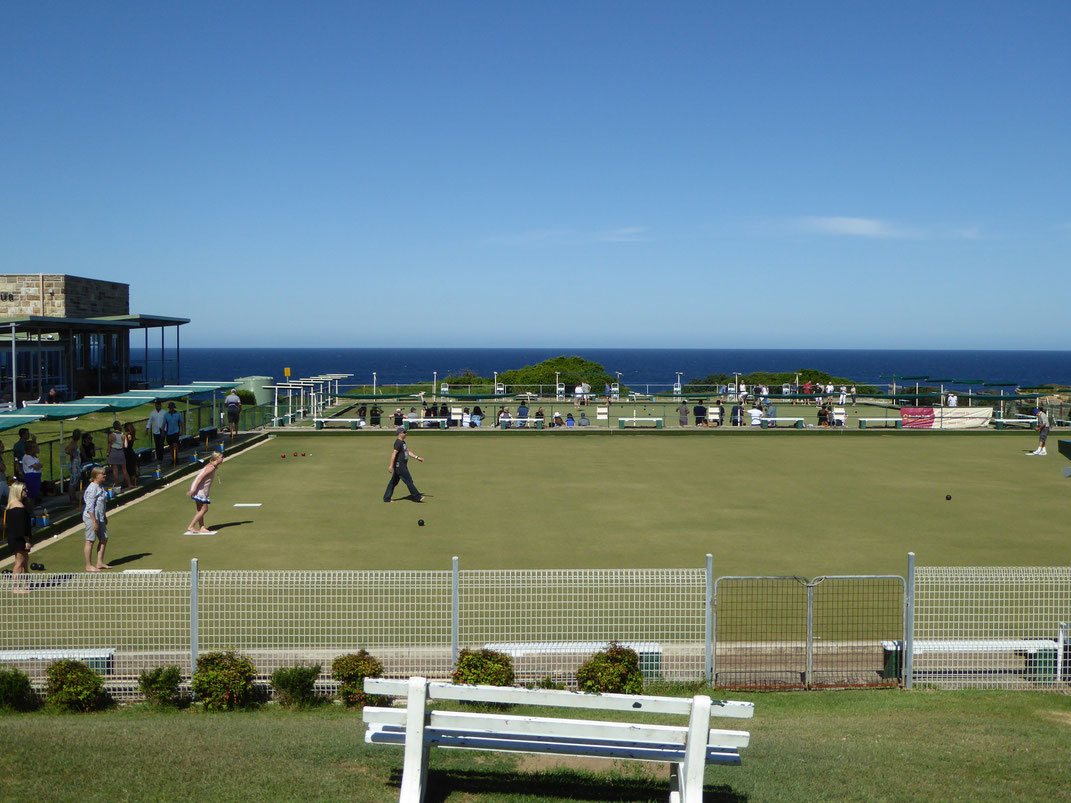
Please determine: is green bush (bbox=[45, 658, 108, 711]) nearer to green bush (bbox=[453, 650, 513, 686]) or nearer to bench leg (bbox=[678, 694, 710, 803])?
green bush (bbox=[453, 650, 513, 686])

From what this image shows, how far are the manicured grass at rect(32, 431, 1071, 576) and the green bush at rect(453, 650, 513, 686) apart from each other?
539 centimetres

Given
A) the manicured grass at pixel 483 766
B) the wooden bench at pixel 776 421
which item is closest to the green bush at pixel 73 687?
the manicured grass at pixel 483 766

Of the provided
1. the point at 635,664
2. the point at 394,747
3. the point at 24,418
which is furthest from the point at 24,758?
the point at 24,418

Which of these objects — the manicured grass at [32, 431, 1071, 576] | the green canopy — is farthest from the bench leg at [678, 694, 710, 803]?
the green canopy

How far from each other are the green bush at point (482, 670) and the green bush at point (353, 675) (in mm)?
818

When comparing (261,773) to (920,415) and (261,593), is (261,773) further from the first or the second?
(920,415)

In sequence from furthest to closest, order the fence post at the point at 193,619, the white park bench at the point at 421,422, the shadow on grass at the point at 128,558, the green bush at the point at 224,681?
the white park bench at the point at 421,422 → the shadow on grass at the point at 128,558 → the fence post at the point at 193,619 → the green bush at the point at 224,681

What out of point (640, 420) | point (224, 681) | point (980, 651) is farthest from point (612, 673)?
point (640, 420)

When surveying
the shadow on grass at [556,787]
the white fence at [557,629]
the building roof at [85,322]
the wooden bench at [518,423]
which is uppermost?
the building roof at [85,322]

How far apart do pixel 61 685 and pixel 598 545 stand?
30.3 ft

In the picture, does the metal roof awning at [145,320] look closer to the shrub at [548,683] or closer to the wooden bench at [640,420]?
the wooden bench at [640,420]

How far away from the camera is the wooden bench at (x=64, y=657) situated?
9.29m

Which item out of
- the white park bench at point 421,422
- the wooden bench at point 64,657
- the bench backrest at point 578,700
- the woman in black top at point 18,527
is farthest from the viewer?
the white park bench at point 421,422

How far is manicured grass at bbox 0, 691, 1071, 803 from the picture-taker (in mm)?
6004
